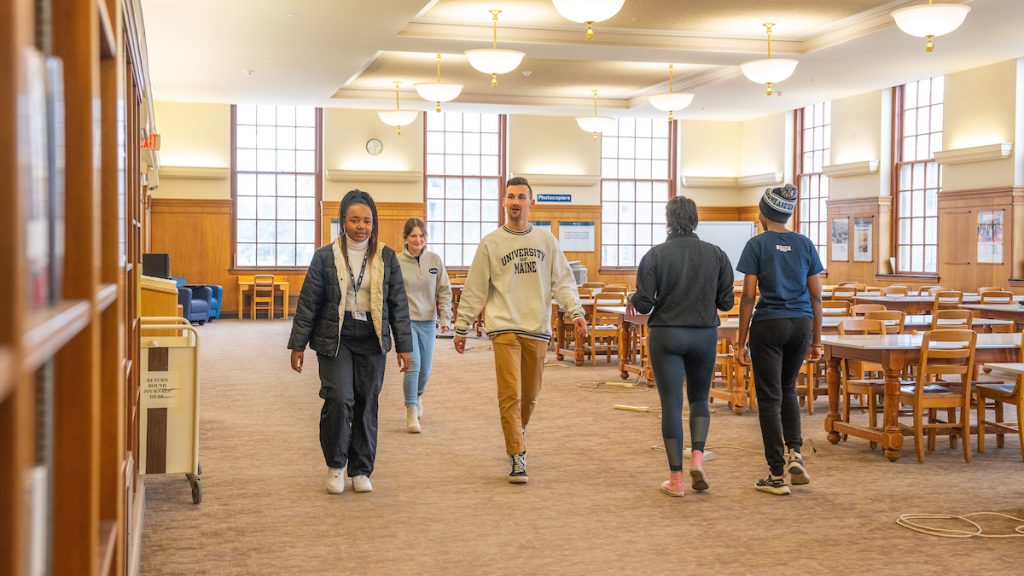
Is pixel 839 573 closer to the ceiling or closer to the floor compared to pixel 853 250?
closer to the floor

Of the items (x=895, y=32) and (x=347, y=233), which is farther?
(x=895, y=32)

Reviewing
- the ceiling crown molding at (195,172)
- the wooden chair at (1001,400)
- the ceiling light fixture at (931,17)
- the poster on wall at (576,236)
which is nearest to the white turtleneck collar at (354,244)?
the wooden chair at (1001,400)

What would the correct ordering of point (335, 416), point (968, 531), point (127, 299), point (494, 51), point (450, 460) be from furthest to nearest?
point (494, 51), point (450, 460), point (335, 416), point (968, 531), point (127, 299)

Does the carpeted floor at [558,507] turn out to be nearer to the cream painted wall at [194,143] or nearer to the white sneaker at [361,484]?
the white sneaker at [361,484]

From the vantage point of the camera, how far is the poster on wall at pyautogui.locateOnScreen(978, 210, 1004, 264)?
608 inches

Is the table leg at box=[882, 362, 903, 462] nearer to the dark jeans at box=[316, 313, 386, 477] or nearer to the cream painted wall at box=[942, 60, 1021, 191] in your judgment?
the dark jeans at box=[316, 313, 386, 477]

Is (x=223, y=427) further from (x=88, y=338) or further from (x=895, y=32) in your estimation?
(x=895, y=32)

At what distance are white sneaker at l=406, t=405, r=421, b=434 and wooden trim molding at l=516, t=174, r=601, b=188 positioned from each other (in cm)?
1503

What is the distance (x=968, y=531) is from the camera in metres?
4.82

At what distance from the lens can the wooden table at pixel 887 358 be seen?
6.41 m

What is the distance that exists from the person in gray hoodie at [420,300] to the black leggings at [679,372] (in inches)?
91.4

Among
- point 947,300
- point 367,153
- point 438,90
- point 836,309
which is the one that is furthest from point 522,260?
point 367,153

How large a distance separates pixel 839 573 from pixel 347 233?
9.84 ft

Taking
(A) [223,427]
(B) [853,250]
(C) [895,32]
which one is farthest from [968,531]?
(B) [853,250]
